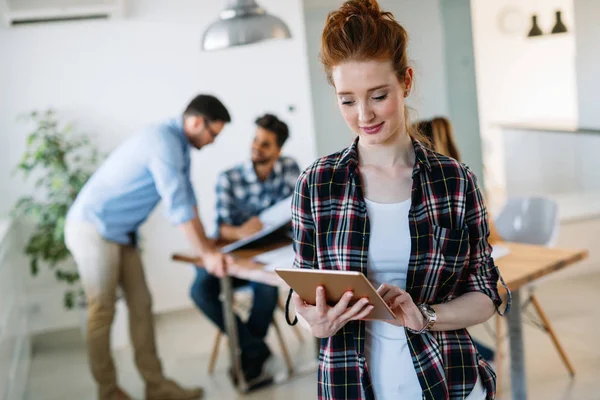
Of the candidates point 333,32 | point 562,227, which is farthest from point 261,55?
point 333,32

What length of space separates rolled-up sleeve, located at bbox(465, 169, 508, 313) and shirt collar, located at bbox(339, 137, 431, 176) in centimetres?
9

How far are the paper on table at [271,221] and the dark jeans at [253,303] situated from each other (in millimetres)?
438

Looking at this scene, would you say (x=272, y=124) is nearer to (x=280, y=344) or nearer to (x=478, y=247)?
(x=280, y=344)

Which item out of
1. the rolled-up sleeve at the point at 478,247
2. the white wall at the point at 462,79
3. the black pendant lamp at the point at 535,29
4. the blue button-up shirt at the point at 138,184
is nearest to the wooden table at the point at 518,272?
the blue button-up shirt at the point at 138,184

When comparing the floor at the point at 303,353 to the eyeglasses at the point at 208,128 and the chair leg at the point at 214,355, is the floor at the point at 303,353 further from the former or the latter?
the eyeglasses at the point at 208,128

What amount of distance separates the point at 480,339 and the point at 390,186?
9.54 ft

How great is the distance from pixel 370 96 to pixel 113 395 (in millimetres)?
2762

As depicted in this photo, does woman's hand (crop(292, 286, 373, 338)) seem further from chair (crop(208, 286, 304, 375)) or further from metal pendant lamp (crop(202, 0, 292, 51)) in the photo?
chair (crop(208, 286, 304, 375))

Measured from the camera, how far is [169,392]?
12.7ft

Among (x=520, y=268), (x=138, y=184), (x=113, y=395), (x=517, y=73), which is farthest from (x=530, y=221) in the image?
(x=517, y=73)

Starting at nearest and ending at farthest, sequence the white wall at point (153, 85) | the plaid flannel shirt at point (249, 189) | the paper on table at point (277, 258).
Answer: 1. the paper on table at point (277, 258)
2. the plaid flannel shirt at point (249, 189)
3. the white wall at point (153, 85)

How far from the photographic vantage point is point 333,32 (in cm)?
147

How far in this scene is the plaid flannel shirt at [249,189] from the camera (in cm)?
414

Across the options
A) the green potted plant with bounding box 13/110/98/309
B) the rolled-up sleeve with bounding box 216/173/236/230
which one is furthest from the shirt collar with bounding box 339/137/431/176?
the green potted plant with bounding box 13/110/98/309
